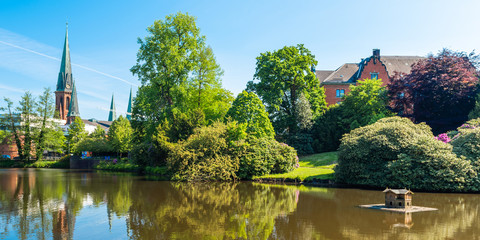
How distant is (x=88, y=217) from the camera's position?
47.2ft

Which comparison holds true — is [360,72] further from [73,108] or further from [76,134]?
[73,108]

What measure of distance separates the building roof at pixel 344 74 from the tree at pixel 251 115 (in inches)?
1060

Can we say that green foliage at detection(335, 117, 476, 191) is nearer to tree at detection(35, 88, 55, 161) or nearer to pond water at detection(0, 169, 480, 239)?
pond water at detection(0, 169, 480, 239)

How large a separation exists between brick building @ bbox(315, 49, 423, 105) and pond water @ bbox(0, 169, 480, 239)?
121 ft

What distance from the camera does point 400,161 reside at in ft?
77.7

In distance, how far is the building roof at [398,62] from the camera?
5906cm

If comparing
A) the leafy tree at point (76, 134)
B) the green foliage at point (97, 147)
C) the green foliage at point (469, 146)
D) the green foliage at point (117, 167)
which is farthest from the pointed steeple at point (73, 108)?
the green foliage at point (469, 146)

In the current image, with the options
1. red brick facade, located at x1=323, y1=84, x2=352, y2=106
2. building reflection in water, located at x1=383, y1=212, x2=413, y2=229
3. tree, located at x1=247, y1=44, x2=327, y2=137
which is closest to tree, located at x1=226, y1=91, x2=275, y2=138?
tree, located at x1=247, y1=44, x2=327, y2=137

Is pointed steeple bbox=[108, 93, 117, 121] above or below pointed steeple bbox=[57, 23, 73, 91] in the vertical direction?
below

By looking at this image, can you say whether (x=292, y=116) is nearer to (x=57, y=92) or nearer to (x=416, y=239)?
(x=416, y=239)

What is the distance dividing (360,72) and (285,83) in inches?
684

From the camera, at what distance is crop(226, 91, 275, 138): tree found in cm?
3391

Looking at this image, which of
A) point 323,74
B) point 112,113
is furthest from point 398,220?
point 112,113

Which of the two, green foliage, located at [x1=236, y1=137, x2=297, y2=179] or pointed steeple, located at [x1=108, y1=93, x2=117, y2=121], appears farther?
pointed steeple, located at [x1=108, y1=93, x2=117, y2=121]
